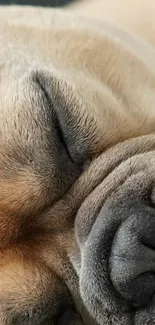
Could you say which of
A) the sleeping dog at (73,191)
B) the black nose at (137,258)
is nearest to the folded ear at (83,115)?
the sleeping dog at (73,191)

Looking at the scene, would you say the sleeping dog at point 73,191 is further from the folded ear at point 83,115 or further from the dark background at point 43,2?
the dark background at point 43,2

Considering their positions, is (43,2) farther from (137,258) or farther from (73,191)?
(137,258)

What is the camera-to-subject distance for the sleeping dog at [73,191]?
1250 millimetres

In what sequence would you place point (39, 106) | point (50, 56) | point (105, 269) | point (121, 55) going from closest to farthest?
1. point (105, 269)
2. point (39, 106)
3. point (50, 56)
4. point (121, 55)

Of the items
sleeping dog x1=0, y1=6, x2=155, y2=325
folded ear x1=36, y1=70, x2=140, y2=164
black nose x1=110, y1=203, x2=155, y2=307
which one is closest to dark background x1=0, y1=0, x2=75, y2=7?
sleeping dog x1=0, y1=6, x2=155, y2=325

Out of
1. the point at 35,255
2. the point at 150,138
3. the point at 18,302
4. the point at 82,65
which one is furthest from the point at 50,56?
the point at 18,302

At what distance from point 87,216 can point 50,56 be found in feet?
1.28

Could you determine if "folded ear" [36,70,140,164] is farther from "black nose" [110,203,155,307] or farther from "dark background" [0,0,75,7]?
"dark background" [0,0,75,7]

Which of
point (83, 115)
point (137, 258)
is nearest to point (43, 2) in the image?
point (83, 115)

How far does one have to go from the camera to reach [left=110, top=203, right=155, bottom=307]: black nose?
1208 millimetres

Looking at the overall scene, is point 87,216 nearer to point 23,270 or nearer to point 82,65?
point 23,270

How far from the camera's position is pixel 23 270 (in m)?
1.40

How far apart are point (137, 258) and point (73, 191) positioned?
28 centimetres

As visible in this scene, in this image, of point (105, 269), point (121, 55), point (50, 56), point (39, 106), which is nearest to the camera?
point (105, 269)
